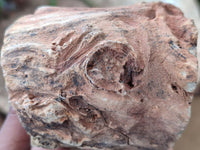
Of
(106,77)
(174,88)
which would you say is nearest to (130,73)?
(106,77)

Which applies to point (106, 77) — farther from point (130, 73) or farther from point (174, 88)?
point (174, 88)

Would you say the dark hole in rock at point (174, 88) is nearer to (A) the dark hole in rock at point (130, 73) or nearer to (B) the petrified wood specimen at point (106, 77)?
(B) the petrified wood specimen at point (106, 77)

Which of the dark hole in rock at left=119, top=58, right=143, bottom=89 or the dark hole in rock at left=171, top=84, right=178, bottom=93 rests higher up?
the dark hole in rock at left=119, top=58, right=143, bottom=89

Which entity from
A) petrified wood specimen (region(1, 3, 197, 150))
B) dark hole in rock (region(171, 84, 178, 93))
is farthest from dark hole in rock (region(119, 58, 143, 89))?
dark hole in rock (region(171, 84, 178, 93))

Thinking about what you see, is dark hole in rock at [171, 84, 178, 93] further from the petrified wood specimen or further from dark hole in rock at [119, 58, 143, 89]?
dark hole in rock at [119, 58, 143, 89]

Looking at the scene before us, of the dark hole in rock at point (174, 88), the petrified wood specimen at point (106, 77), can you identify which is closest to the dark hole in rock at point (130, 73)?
the petrified wood specimen at point (106, 77)

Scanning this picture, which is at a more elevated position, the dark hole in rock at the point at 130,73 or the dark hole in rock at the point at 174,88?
the dark hole in rock at the point at 130,73

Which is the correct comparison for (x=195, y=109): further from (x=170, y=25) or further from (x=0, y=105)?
(x=0, y=105)

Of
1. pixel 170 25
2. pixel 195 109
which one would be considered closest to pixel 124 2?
pixel 195 109
